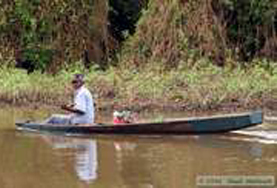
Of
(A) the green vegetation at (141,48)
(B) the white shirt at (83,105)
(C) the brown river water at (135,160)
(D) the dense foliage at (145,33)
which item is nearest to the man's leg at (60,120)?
(B) the white shirt at (83,105)

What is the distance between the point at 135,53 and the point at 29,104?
16.2 feet

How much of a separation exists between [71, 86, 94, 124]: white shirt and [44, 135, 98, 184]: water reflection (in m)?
0.50

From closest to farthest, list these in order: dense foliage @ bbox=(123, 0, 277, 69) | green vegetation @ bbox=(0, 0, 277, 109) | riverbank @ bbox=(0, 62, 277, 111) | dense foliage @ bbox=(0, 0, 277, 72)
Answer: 1. riverbank @ bbox=(0, 62, 277, 111)
2. green vegetation @ bbox=(0, 0, 277, 109)
3. dense foliage @ bbox=(123, 0, 277, 69)
4. dense foliage @ bbox=(0, 0, 277, 72)

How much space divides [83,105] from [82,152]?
1.54 m

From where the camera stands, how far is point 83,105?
1388 centimetres

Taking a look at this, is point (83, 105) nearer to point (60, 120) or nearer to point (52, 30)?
point (60, 120)

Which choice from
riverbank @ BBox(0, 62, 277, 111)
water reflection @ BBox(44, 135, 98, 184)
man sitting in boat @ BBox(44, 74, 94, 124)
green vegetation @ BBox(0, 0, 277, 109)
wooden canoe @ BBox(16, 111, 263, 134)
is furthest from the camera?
green vegetation @ BBox(0, 0, 277, 109)

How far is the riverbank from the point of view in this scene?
57.3 feet

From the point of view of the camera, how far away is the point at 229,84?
18344mm

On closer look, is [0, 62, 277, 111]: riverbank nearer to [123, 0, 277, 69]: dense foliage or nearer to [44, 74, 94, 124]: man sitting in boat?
[123, 0, 277, 69]: dense foliage

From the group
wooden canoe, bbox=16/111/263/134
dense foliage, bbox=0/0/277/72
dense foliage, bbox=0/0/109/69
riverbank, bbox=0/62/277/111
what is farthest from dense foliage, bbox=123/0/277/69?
wooden canoe, bbox=16/111/263/134

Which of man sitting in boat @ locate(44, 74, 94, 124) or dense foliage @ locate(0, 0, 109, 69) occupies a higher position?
dense foliage @ locate(0, 0, 109, 69)

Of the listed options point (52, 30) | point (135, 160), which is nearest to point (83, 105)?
point (135, 160)

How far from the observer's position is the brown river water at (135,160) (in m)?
10.2
